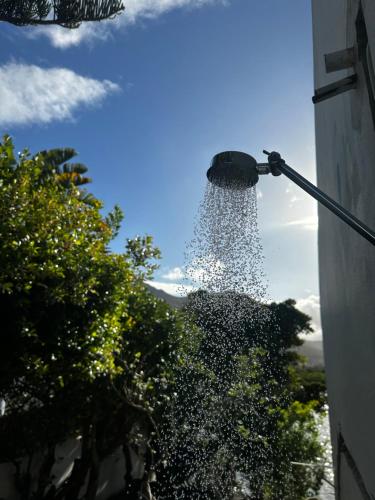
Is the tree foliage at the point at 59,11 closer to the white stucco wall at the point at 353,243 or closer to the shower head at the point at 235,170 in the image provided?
the white stucco wall at the point at 353,243

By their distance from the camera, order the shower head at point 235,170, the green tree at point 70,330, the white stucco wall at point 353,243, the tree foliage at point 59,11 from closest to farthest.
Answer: the white stucco wall at point 353,243, the shower head at point 235,170, the green tree at point 70,330, the tree foliage at point 59,11

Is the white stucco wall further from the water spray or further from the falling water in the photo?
the falling water

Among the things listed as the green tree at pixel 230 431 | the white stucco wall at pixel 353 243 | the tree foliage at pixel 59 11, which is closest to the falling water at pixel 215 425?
the green tree at pixel 230 431

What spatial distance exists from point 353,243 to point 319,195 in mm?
880

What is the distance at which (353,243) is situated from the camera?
7.61 feet

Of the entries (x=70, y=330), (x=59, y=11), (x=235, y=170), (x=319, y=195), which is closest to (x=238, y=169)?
(x=235, y=170)

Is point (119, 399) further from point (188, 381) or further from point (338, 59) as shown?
point (338, 59)

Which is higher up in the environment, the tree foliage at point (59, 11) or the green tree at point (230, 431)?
the tree foliage at point (59, 11)

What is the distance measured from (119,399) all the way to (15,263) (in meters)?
2.93

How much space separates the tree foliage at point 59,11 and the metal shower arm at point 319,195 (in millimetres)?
5347

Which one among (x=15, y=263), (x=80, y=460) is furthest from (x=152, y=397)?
(x=15, y=263)

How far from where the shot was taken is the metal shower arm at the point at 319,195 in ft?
4.62

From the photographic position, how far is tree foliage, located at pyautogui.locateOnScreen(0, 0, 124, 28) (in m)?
5.83

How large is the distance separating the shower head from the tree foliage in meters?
5.10
